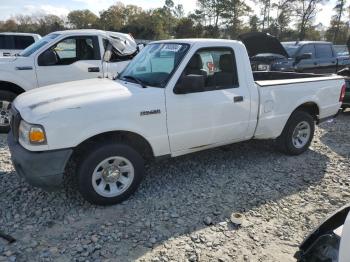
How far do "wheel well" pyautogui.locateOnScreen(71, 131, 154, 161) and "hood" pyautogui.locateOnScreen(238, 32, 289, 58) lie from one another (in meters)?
6.75

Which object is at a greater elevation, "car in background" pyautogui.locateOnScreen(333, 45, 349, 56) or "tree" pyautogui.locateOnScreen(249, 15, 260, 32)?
"tree" pyautogui.locateOnScreen(249, 15, 260, 32)

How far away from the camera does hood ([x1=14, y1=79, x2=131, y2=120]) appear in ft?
11.5

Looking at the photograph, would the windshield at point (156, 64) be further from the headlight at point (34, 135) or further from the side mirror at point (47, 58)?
the side mirror at point (47, 58)

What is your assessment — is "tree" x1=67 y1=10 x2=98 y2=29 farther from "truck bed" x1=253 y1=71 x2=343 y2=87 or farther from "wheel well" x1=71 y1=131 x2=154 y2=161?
"wheel well" x1=71 y1=131 x2=154 y2=161

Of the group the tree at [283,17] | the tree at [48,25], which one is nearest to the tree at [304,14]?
the tree at [283,17]

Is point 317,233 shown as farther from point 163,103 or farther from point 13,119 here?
point 13,119

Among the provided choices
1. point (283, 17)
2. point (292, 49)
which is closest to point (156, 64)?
point (292, 49)

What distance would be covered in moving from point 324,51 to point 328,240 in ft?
38.3

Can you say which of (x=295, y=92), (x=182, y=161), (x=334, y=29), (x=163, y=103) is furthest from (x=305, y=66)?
(x=334, y=29)

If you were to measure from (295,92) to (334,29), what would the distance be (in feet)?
198

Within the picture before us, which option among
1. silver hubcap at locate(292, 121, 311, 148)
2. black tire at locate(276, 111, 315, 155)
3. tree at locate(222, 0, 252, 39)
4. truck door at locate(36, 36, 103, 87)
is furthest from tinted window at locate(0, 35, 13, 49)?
tree at locate(222, 0, 252, 39)

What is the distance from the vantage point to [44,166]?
3.40 meters

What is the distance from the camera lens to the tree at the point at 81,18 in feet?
238

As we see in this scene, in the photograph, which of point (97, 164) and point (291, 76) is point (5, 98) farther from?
point (291, 76)
